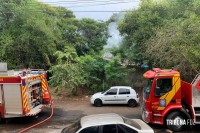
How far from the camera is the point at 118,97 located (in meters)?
17.8

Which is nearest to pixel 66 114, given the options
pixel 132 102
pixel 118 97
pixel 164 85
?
pixel 118 97

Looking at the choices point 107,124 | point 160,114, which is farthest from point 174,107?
point 107,124

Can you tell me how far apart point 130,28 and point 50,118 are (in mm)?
11376

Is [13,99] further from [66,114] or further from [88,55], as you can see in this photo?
[88,55]

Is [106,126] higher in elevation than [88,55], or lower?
lower

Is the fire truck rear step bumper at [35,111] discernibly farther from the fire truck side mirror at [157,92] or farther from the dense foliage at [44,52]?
the fire truck side mirror at [157,92]

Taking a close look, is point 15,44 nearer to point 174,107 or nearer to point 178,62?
point 178,62

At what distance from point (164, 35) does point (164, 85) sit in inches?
277

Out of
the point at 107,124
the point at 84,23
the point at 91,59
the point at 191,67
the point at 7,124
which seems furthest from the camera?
the point at 84,23

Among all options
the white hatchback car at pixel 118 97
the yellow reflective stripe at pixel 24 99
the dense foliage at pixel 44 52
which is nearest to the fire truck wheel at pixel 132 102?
the white hatchback car at pixel 118 97

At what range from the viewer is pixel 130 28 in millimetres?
23078

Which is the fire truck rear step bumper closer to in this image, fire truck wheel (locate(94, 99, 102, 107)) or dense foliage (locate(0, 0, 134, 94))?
fire truck wheel (locate(94, 99, 102, 107))

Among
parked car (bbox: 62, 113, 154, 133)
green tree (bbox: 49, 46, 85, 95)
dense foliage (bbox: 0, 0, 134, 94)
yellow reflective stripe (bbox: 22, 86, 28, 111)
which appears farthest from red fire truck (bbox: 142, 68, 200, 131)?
green tree (bbox: 49, 46, 85, 95)

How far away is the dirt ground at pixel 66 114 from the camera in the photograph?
1323 centimetres
